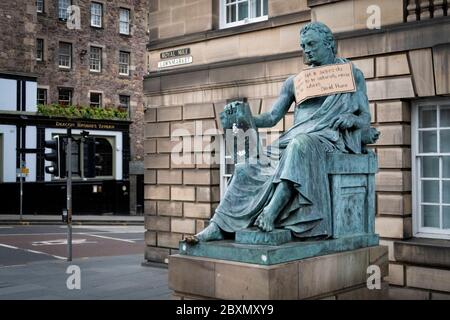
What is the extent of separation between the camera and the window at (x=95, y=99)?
141ft

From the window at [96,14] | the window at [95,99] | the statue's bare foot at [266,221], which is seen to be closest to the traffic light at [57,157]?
the statue's bare foot at [266,221]

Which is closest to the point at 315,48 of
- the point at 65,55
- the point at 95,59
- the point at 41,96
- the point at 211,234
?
the point at 211,234

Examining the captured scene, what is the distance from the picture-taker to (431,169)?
10008 millimetres

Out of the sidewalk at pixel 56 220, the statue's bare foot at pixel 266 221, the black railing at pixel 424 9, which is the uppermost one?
the black railing at pixel 424 9

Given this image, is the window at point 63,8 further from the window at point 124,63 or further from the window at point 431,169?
the window at point 431,169

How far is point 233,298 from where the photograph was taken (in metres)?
5.52

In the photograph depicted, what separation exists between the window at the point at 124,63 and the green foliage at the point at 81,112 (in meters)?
4.40

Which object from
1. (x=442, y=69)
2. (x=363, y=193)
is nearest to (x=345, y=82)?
(x=363, y=193)

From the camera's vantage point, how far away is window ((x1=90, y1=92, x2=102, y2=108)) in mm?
42844

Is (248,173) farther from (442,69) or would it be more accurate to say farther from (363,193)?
(442,69)

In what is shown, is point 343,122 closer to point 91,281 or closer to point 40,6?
point 91,281

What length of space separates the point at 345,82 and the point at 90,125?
112 feet

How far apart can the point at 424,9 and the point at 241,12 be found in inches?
180

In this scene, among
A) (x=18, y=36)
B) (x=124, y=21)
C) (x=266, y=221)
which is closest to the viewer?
(x=266, y=221)
